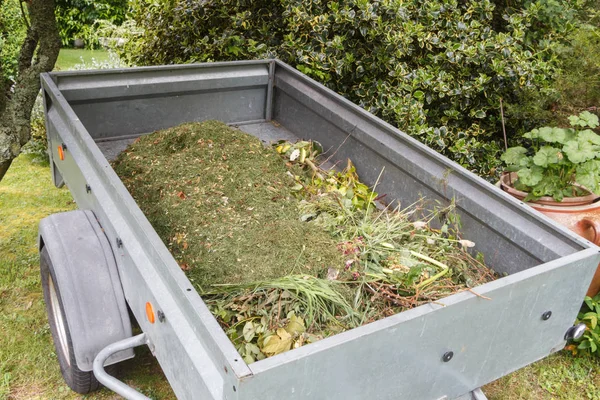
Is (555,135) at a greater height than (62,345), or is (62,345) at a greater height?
(555,135)

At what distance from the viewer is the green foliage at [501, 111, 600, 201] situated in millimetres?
3111

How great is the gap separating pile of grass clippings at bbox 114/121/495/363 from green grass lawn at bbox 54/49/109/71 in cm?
643

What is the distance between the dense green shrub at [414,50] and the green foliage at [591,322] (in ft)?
5.20

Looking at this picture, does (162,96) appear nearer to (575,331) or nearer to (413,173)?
(413,173)

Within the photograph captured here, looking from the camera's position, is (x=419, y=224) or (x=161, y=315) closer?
(x=161, y=315)

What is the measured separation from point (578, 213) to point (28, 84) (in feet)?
10.5

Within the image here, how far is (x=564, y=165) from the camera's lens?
3.27 meters

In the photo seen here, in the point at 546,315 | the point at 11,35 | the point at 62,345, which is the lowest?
the point at 62,345

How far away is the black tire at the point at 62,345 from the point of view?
2729 mm

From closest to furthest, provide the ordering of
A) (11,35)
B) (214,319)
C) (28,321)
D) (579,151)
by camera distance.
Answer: (214,319), (579,151), (28,321), (11,35)

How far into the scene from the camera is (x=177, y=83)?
3832mm

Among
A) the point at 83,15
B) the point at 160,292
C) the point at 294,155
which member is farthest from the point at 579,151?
the point at 83,15

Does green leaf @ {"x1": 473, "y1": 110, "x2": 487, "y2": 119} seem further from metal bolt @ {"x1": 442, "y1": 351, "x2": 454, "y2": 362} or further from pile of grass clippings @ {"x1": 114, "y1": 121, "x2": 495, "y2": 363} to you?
metal bolt @ {"x1": 442, "y1": 351, "x2": 454, "y2": 362}

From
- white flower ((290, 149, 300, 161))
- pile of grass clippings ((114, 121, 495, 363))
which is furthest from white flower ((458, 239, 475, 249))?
white flower ((290, 149, 300, 161))
